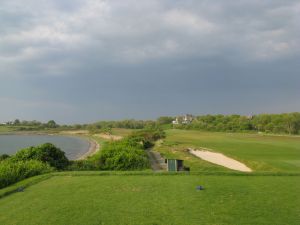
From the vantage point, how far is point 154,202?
23.6ft

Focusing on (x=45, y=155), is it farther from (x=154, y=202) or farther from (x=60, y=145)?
(x=60, y=145)

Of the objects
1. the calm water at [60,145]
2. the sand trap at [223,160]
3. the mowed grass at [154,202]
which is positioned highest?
the mowed grass at [154,202]

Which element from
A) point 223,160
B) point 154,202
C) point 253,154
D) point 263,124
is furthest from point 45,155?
point 263,124

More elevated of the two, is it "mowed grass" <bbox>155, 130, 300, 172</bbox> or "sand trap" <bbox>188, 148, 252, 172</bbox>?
"mowed grass" <bbox>155, 130, 300, 172</bbox>

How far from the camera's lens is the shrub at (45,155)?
659 inches

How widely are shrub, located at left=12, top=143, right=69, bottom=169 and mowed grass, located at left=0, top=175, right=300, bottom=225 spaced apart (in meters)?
6.91

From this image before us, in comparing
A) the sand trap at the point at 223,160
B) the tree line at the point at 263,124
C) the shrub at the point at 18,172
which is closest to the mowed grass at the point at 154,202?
the shrub at the point at 18,172

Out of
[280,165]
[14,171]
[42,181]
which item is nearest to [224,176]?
[42,181]

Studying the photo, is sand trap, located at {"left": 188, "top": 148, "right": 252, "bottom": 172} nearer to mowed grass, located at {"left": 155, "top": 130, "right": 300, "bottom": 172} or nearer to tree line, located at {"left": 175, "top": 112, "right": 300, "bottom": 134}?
mowed grass, located at {"left": 155, "top": 130, "right": 300, "bottom": 172}

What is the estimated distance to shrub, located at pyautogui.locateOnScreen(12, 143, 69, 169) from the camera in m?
16.8

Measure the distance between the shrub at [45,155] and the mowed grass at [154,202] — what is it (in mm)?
6913

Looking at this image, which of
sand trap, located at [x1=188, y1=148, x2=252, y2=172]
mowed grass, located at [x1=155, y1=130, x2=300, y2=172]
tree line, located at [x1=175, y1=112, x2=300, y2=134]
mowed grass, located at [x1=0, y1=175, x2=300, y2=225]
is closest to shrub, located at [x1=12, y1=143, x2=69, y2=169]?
mowed grass, located at [x1=0, y1=175, x2=300, y2=225]

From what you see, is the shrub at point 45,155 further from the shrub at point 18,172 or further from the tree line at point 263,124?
the tree line at point 263,124

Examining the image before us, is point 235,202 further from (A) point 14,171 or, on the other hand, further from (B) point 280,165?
(B) point 280,165
